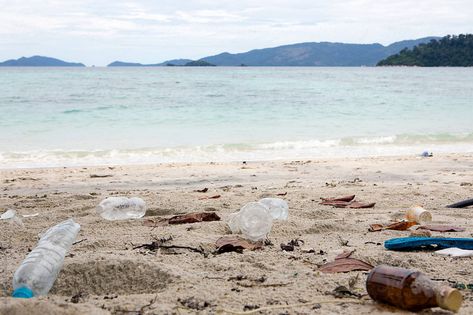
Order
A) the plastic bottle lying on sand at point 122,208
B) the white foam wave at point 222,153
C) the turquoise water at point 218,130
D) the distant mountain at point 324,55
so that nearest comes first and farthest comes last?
1. the plastic bottle lying on sand at point 122,208
2. the white foam wave at point 222,153
3. the turquoise water at point 218,130
4. the distant mountain at point 324,55

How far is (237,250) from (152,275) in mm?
661

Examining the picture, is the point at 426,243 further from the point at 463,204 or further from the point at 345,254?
the point at 463,204

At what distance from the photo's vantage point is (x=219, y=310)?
226cm

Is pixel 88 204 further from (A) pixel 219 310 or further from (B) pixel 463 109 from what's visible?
(B) pixel 463 109

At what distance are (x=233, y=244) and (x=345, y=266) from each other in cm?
70

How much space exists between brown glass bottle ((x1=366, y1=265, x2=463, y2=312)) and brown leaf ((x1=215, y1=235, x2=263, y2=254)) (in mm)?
1092

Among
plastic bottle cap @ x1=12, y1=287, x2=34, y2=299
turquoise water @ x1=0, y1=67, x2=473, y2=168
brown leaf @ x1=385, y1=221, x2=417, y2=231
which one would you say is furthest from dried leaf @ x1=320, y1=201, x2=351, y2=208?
turquoise water @ x1=0, y1=67, x2=473, y2=168

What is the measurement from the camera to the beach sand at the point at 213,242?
236 centimetres

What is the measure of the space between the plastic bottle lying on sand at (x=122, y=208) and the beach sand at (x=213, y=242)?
3.9 inches

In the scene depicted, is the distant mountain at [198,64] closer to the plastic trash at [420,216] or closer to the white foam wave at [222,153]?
the white foam wave at [222,153]

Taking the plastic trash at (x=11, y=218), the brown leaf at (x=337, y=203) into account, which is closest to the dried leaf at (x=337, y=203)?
the brown leaf at (x=337, y=203)

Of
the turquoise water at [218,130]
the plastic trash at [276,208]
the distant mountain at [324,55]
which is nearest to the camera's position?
the plastic trash at [276,208]

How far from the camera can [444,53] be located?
93.4m

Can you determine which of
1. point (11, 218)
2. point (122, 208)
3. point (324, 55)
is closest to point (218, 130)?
point (122, 208)
